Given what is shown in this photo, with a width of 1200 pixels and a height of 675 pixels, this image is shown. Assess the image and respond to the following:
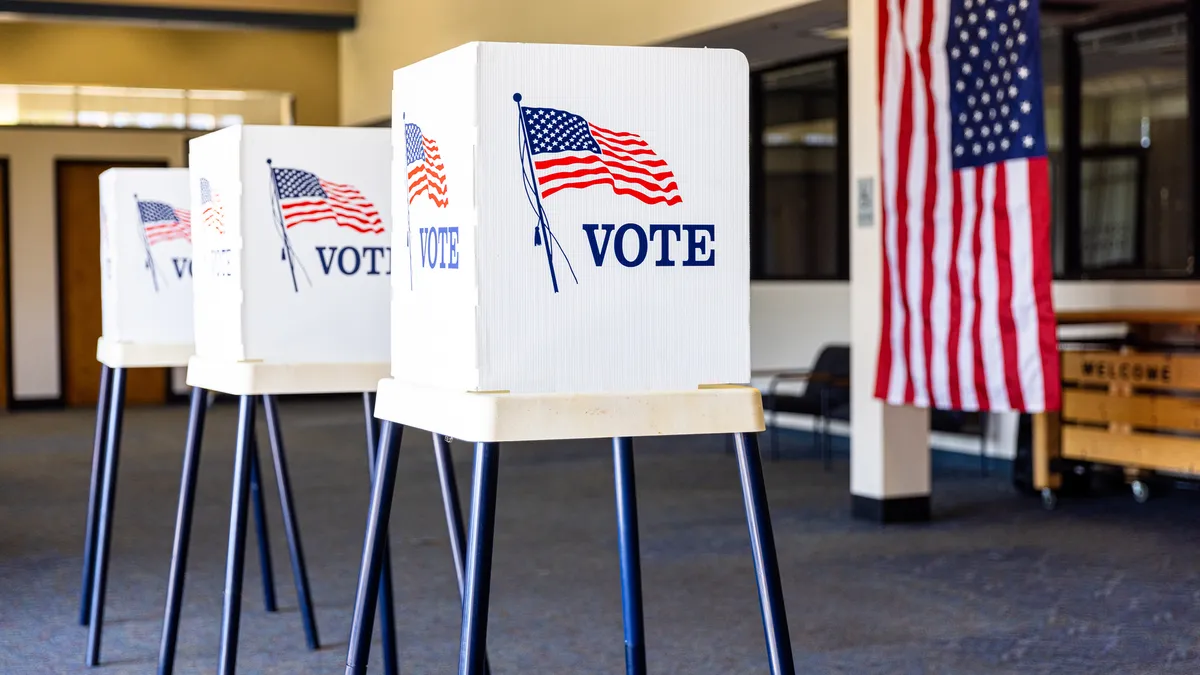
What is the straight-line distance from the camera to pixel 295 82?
46.9ft

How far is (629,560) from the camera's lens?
2527 mm

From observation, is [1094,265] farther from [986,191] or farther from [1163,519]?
[986,191]

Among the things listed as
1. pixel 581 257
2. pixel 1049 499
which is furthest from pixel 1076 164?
pixel 581 257

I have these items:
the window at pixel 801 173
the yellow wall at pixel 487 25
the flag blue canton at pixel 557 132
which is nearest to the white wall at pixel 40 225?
the yellow wall at pixel 487 25

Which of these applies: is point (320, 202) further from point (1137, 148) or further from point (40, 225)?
point (40, 225)

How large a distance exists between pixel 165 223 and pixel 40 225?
10650 millimetres

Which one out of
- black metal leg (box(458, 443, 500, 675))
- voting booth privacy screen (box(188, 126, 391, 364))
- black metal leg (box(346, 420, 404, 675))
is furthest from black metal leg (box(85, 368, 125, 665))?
black metal leg (box(458, 443, 500, 675))

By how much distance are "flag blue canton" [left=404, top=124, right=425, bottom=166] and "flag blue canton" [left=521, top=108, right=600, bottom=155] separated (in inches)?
9.6

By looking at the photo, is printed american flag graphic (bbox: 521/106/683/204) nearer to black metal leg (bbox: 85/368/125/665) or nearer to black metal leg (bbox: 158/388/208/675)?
black metal leg (bbox: 158/388/208/675)

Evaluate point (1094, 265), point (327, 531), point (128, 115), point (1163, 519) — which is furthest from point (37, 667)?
point (128, 115)

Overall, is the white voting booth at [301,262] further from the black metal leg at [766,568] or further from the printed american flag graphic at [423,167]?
the black metal leg at [766,568]

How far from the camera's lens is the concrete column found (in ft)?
22.1

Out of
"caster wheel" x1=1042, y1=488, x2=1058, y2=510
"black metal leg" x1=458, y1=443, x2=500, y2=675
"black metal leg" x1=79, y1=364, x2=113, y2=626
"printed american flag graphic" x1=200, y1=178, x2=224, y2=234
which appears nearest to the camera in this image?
"black metal leg" x1=458, y1=443, x2=500, y2=675

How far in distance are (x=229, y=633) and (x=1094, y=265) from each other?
6503 mm
